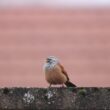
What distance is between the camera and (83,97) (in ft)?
10.2

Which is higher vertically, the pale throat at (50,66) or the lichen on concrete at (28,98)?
the pale throat at (50,66)

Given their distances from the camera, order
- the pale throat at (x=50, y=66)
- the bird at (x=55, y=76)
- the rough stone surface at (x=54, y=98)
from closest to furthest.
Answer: the rough stone surface at (x=54, y=98), the bird at (x=55, y=76), the pale throat at (x=50, y=66)

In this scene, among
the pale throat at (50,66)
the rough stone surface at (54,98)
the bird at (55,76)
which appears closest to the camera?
the rough stone surface at (54,98)

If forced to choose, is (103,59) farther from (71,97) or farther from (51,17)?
(71,97)

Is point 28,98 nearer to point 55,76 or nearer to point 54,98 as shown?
point 54,98

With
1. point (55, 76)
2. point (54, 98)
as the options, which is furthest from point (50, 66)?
point (54, 98)

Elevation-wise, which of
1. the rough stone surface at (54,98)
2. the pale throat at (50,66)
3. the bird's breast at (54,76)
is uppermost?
the pale throat at (50,66)

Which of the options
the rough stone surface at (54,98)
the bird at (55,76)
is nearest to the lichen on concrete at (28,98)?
the rough stone surface at (54,98)

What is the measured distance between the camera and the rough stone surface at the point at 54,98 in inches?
121

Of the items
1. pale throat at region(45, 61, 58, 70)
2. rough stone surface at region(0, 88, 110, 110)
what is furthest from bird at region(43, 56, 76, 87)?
rough stone surface at region(0, 88, 110, 110)

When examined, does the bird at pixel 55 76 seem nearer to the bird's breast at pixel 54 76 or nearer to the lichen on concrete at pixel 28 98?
the bird's breast at pixel 54 76

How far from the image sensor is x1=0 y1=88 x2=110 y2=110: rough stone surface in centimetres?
308

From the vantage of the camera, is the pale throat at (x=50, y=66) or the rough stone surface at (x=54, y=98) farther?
the pale throat at (x=50, y=66)

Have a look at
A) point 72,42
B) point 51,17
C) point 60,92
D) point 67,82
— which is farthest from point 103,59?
point 60,92
